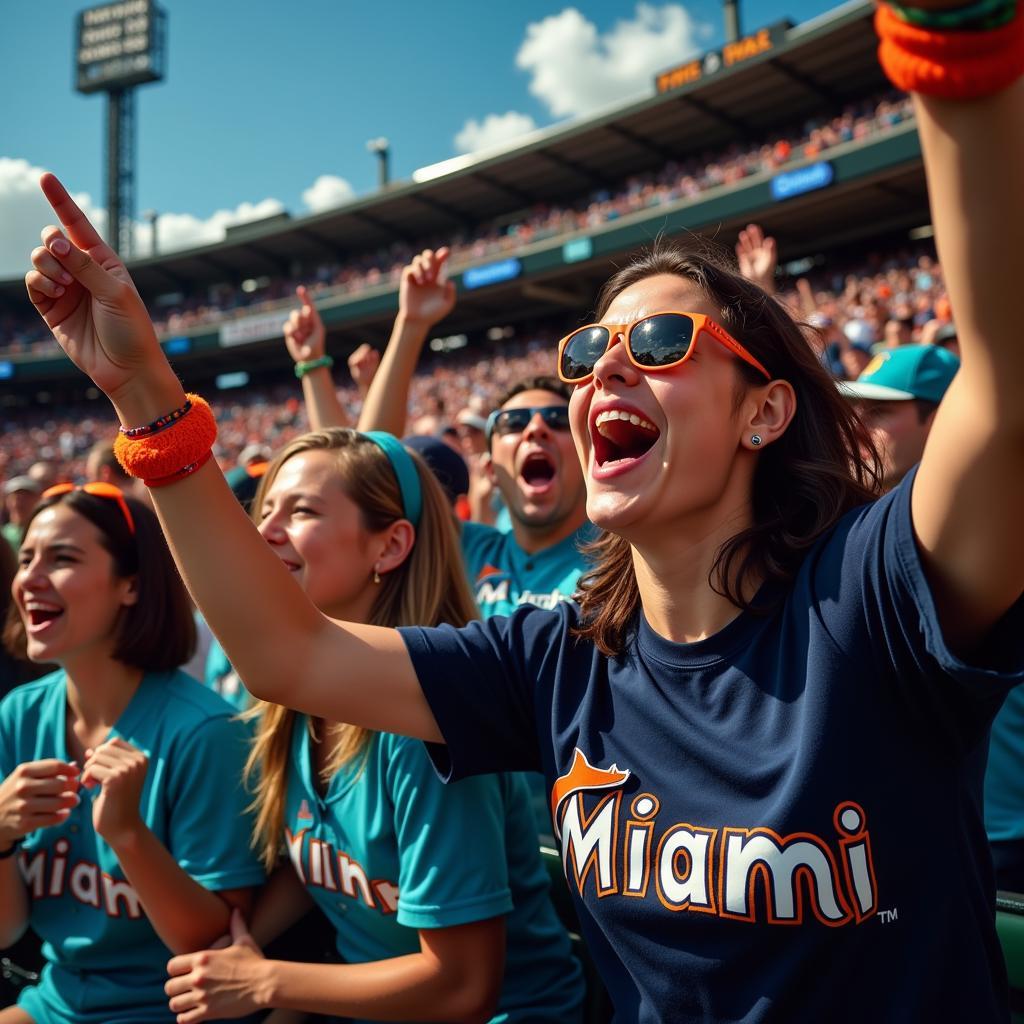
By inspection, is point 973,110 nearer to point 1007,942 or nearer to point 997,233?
point 997,233

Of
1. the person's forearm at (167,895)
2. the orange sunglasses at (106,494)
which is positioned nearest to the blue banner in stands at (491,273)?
the orange sunglasses at (106,494)

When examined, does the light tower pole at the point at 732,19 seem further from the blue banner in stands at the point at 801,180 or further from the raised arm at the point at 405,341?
the raised arm at the point at 405,341

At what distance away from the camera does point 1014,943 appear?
1562 millimetres

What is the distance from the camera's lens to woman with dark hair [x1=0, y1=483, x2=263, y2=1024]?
6.53ft

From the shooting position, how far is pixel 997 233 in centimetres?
87

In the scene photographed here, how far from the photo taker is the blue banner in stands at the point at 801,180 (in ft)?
62.6

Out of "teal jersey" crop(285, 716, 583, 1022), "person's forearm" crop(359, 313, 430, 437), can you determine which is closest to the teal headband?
"teal jersey" crop(285, 716, 583, 1022)

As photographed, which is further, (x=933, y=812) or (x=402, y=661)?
(x=402, y=661)

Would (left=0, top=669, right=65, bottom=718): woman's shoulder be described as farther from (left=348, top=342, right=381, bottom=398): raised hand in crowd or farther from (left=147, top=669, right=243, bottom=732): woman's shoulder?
(left=348, top=342, right=381, bottom=398): raised hand in crowd

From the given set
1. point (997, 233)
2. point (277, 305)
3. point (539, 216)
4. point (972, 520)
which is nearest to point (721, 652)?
point (972, 520)

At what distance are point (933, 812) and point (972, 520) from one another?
43cm

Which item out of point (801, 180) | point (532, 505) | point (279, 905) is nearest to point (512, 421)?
point (532, 505)

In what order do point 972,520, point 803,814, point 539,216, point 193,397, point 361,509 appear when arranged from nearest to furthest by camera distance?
point 972,520 < point 803,814 < point 193,397 < point 361,509 < point 539,216

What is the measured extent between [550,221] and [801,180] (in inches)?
368
